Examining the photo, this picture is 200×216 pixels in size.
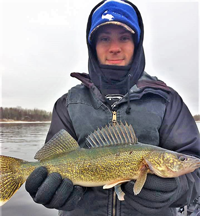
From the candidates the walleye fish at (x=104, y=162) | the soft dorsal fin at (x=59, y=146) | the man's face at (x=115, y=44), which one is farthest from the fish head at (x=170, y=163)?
the man's face at (x=115, y=44)

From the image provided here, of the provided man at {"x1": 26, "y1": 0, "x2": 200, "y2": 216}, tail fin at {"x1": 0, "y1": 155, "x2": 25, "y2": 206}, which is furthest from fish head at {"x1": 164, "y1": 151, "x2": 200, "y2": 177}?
tail fin at {"x1": 0, "y1": 155, "x2": 25, "y2": 206}

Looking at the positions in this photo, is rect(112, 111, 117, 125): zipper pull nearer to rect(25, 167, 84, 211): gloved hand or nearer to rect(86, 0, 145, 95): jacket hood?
rect(86, 0, 145, 95): jacket hood

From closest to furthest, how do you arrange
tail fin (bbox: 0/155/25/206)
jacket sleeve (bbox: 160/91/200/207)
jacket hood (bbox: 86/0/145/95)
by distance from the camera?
jacket sleeve (bbox: 160/91/200/207), tail fin (bbox: 0/155/25/206), jacket hood (bbox: 86/0/145/95)

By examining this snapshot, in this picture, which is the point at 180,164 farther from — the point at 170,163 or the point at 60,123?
the point at 60,123

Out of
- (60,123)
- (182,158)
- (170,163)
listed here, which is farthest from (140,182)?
(60,123)

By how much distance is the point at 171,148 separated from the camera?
2.75 meters

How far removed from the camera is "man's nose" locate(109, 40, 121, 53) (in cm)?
298

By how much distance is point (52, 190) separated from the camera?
2.39m

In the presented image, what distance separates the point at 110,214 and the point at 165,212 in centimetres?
76

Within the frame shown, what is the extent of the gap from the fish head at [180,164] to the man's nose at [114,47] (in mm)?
1686

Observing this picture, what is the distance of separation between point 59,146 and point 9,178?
2.61 ft

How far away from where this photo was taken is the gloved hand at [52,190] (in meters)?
2.38

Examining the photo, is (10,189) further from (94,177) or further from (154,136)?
(154,136)

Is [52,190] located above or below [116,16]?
below
